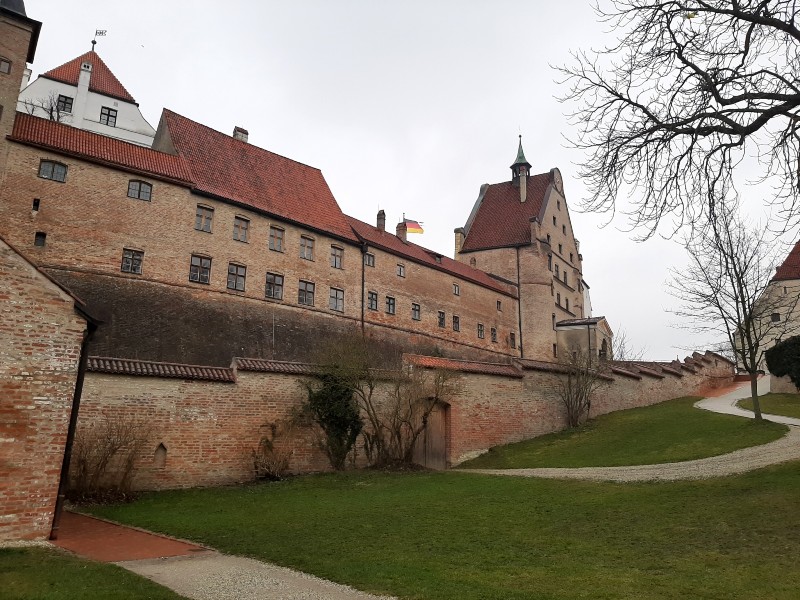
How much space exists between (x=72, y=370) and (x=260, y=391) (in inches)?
357

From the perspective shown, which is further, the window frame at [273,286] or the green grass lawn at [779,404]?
the window frame at [273,286]

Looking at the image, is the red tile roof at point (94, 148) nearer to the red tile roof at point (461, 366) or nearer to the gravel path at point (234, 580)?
the red tile roof at point (461, 366)

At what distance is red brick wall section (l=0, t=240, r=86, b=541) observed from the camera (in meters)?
9.16

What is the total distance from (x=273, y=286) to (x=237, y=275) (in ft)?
6.76

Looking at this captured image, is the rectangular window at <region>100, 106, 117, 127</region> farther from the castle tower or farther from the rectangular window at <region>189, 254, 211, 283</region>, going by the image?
the rectangular window at <region>189, 254, 211, 283</region>

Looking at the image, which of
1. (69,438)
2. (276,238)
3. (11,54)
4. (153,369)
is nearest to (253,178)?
(276,238)

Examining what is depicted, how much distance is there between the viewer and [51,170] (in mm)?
23141

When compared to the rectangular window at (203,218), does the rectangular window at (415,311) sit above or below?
below

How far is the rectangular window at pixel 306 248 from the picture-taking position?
103 feet

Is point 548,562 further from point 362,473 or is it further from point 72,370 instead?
point 362,473

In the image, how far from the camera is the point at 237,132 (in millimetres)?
36312

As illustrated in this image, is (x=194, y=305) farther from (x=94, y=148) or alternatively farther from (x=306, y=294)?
(x=94, y=148)

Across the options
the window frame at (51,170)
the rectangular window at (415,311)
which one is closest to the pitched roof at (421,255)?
the rectangular window at (415,311)

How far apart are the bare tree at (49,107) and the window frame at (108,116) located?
201 cm
